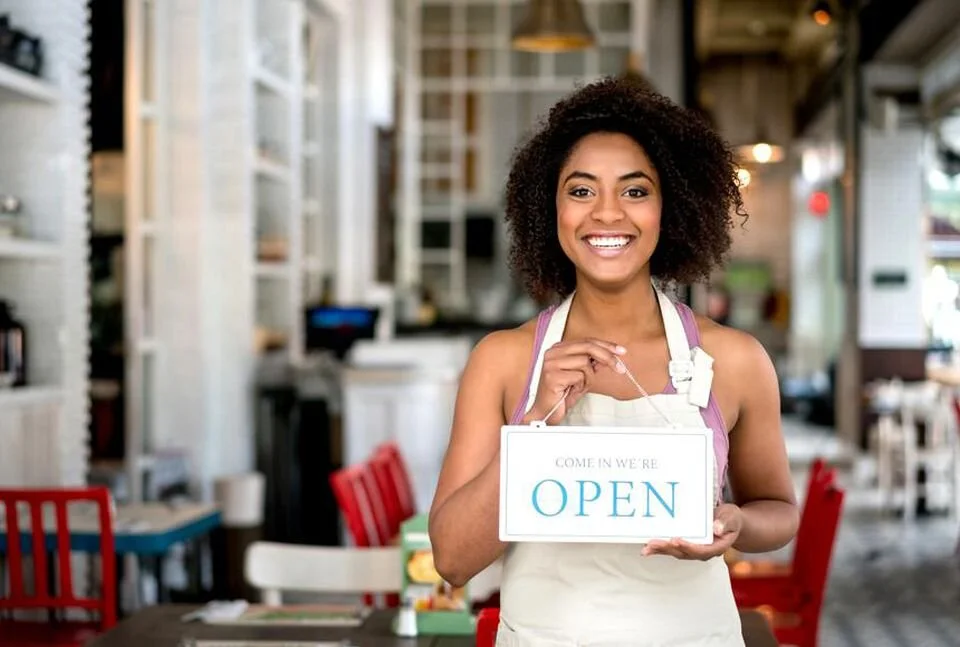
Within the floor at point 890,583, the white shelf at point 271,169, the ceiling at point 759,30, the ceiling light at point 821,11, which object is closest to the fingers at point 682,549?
the floor at point 890,583

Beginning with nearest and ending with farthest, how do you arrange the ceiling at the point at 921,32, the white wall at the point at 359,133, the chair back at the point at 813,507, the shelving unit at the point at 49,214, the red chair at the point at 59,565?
the red chair at the point at 59,565
the chair back at the point at 813,507
the shelving unit at the point at 49,214
the white wall at the point at 359,133
the ceiling at the point at 921,32

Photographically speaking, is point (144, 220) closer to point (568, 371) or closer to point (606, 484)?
point (568, 371)

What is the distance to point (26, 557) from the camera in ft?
14.8

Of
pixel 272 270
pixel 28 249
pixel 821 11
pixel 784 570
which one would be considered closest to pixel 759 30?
pixel 821 11

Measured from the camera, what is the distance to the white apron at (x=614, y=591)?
1734mm

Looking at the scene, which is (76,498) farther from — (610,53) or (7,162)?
(610,53)

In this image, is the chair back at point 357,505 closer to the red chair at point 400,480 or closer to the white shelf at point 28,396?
the red chair at point 400,480

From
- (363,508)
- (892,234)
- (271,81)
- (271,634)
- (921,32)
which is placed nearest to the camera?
(271,634)

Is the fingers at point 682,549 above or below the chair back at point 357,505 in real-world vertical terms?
above

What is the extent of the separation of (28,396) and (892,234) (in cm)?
1044

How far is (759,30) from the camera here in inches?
771

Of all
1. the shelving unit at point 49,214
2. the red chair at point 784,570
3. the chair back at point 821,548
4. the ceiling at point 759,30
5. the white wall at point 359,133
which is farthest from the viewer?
the ceiling at point 759,30

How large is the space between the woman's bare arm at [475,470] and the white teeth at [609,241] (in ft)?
0.56

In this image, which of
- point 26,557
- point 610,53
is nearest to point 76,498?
point 26,557
